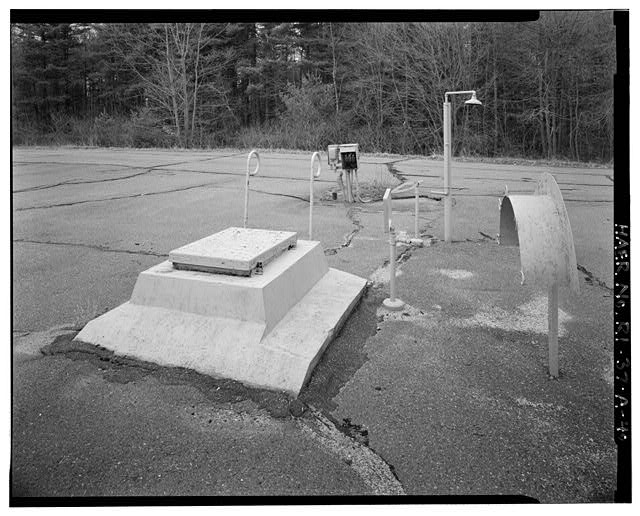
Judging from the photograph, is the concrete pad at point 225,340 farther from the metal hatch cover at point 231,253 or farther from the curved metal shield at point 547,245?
the curved metal shield at point 547,245

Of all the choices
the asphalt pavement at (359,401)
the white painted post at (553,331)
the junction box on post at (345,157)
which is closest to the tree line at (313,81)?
the asphalt pavement at (359,401)

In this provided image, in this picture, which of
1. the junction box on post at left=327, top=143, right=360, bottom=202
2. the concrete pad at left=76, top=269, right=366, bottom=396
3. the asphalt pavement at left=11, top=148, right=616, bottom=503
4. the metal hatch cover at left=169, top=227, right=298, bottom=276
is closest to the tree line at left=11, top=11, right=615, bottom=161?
the asphalt pavement at left=11, top=148, right=616, bottom=503

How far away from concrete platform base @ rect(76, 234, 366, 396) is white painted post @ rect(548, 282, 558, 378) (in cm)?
87

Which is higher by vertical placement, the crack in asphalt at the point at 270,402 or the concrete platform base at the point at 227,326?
the concrete platform base at the point at 227,326

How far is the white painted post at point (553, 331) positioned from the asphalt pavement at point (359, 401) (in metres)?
0.06

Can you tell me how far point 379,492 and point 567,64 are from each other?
6.01 ft

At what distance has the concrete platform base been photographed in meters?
1.98

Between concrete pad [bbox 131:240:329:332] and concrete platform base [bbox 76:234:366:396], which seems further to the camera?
concrete pad [bbox 131:240:329:332]

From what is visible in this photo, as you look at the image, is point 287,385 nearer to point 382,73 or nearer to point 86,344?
point 86,344

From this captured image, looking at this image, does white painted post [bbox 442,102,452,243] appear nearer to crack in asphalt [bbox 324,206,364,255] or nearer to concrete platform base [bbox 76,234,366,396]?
crack in asphalt [bbox 324,206,364,255]

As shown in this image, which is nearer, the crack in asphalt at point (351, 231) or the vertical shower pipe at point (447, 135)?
the vertical shower pipe at point (447, 135)

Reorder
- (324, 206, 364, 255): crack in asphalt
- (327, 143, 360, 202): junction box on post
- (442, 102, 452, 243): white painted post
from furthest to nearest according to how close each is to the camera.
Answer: (327, 143, 360, 202): junction box on post
(324, 206, 364, 255): crack in asphalt
(442, 102, 452, 243): white painted post

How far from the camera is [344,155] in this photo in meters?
4.96

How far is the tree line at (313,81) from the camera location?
1840mm
